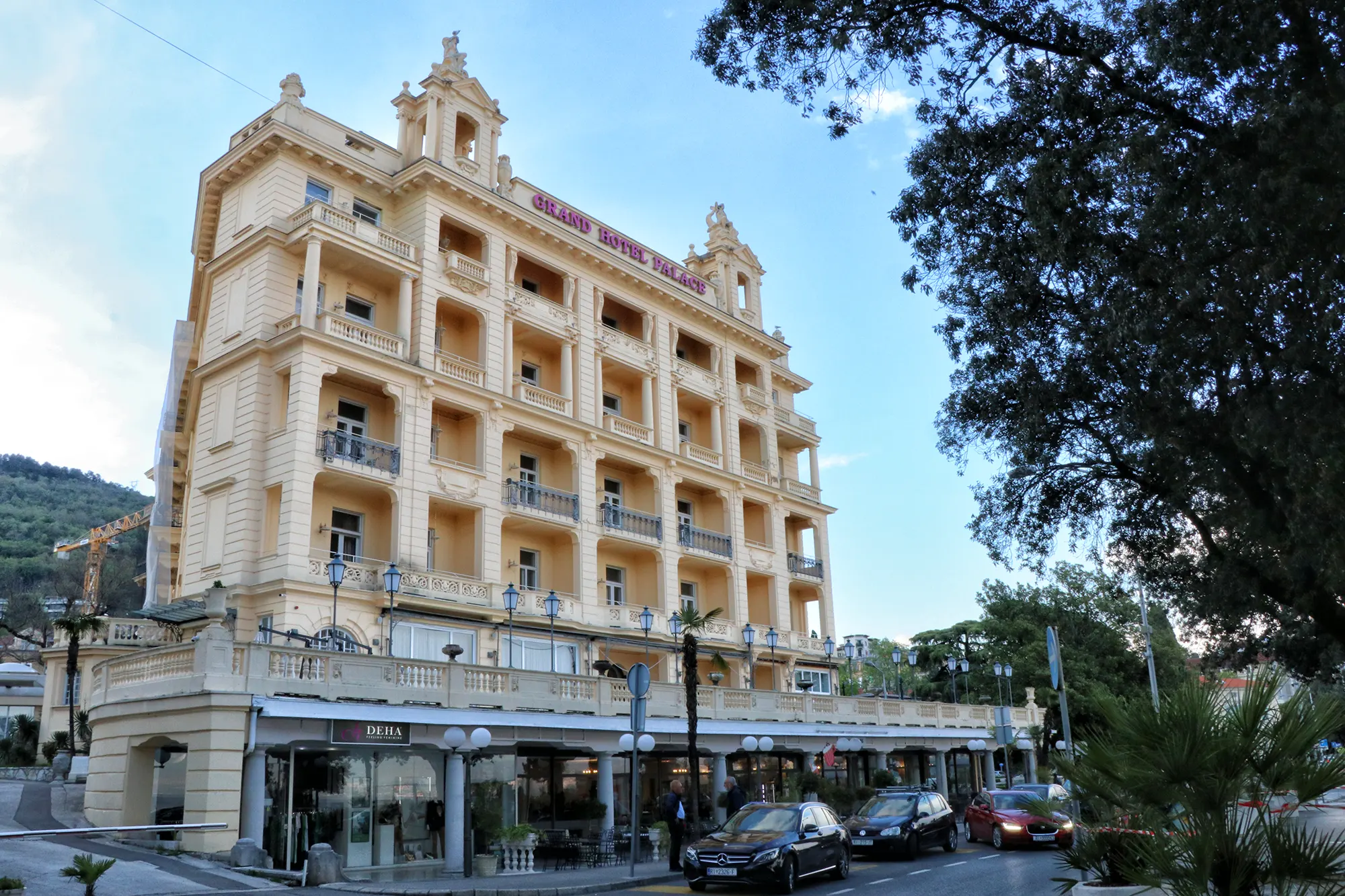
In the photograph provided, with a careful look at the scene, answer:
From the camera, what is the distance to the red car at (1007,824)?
2370 cm

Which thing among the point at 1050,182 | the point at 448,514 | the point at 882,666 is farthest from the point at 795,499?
the point at 882,666

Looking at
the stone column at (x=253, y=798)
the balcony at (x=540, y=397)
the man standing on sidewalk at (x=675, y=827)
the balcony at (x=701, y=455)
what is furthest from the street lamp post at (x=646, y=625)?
the stone column at (x=253, y=798)

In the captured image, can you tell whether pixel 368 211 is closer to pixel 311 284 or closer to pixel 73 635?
pixel 311 284

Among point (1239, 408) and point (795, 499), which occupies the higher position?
point (795, 499)

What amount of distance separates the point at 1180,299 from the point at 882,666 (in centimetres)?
9670

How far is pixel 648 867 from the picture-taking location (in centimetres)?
2088

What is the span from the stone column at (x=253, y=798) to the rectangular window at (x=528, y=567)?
16.3 metres

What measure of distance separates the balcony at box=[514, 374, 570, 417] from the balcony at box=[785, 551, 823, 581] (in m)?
13.6

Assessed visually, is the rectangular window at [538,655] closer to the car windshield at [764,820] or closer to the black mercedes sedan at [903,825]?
the black mercedes sedan at [903,825]

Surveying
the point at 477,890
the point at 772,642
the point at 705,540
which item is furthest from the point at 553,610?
the point at 477,890

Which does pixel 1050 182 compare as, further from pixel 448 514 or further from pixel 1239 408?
pixel 448 514

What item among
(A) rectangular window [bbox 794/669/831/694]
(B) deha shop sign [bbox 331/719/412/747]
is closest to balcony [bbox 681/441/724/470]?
(A) rectangular window [bbox 794/669/831/694]

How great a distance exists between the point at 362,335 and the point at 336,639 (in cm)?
876

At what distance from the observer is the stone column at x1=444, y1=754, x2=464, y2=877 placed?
68.4 ft
